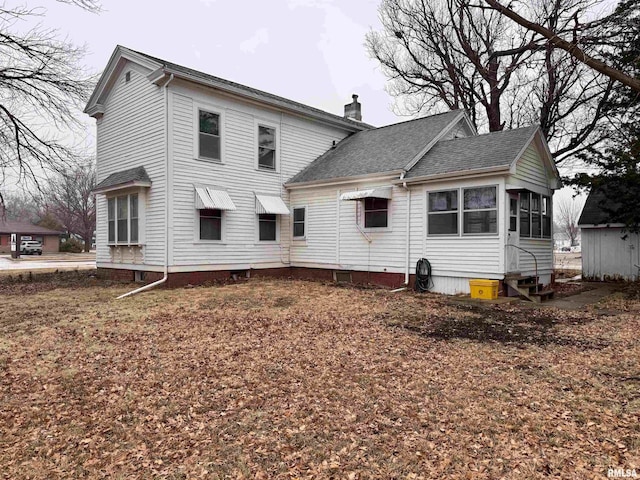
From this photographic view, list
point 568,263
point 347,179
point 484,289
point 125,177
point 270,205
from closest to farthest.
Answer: point 484,289, point 125,177, point 347,179, point 270,205, point 568,263

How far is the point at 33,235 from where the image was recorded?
49.9 meters

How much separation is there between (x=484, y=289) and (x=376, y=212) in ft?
13.8

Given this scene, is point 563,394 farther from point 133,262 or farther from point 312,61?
point 312,61

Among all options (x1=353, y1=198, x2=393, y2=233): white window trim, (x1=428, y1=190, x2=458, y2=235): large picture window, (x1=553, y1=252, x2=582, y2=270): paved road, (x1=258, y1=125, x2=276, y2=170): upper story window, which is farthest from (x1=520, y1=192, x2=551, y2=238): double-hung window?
(x1=258, y1=125, x2=276, y2=170): upper story window

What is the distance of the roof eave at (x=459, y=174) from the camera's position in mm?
10295

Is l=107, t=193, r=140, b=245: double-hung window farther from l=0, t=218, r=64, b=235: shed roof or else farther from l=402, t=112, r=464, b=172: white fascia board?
l=0, t=218, r=64, b=235: shed roof

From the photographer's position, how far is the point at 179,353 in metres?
5.75

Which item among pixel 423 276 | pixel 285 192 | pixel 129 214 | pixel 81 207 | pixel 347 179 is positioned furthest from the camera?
pixel 81 207

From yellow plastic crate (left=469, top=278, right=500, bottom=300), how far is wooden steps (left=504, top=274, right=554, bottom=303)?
18.8 inches

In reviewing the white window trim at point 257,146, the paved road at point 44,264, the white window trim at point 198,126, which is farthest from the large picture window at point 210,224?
the paved road at point 44,264

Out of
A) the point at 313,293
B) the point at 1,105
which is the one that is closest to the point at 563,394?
the point at 313,293

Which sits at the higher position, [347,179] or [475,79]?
[475,79]

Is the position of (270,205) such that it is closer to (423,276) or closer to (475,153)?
(423,276)

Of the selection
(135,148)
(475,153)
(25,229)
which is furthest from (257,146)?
(25,229)
